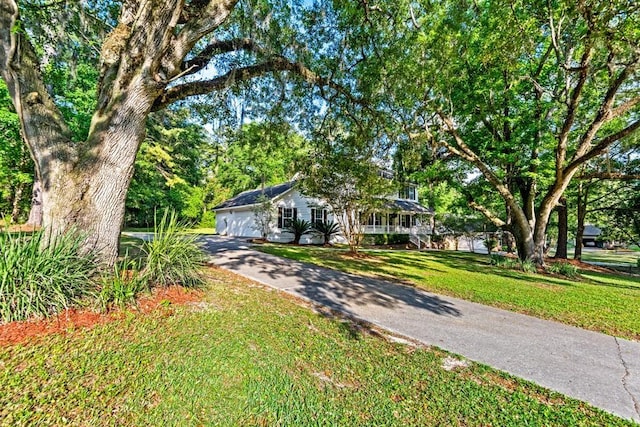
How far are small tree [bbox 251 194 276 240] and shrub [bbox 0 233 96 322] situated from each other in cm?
1559

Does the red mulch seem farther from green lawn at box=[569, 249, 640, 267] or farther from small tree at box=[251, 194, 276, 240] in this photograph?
green lawn at box=[569, 249, 640, 267]

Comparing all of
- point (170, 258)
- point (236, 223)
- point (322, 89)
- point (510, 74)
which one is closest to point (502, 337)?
point (170, 258)

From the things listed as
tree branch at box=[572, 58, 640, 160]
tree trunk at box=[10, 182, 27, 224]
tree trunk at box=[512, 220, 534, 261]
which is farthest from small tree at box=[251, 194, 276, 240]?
tree branch at box=[572, 58, 640, 160]

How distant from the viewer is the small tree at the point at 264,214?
62.8 ft

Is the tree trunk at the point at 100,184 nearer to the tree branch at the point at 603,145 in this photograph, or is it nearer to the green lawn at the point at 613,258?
the tree branch at the point at 603,145

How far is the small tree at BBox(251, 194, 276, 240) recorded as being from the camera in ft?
62.8

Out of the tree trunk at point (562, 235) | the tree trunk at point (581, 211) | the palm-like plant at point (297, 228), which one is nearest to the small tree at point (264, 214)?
the palm-like plant at point (297, 228)

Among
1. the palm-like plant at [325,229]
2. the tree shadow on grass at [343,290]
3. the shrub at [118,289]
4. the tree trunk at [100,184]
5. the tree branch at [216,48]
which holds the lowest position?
the tree shadow on grass at [343,290]

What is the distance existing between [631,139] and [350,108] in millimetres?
13213

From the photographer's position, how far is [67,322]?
3051mm

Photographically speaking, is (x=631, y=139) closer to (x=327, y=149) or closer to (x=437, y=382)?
(x=327, y=149)

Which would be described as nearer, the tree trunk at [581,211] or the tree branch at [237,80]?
the tree branch at [237,80]

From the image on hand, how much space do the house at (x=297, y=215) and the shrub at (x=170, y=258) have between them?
12.0 metres

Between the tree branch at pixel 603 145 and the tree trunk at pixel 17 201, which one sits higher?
the tree branch at pixel 603 145
